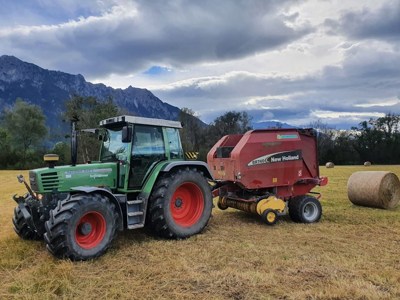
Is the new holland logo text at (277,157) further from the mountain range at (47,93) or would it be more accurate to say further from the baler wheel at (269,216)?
the mountain range at (47,93)

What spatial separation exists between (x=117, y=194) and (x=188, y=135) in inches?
2106

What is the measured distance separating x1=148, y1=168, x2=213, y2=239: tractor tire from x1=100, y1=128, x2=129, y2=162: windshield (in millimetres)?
839

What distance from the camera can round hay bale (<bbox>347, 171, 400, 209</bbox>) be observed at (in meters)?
11.0

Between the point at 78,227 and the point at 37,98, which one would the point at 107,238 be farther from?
the point at 37,98

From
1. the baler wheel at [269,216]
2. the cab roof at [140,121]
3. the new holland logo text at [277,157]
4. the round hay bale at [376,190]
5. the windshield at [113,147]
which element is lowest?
the baler wheel at [269,216]

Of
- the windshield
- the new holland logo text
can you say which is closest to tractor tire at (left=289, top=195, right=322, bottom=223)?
the new holland logo text

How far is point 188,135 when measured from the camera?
198 feet

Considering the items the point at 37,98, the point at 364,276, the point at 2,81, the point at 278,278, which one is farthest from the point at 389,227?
the point at 2,81

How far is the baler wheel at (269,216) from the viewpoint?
8633 millimetres

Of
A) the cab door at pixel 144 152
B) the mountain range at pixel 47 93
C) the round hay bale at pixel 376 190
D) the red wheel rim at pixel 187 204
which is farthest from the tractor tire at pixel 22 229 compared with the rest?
the mountain range at pixel 47 93

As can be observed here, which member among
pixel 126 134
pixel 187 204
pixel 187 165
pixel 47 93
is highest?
pixel 47 93

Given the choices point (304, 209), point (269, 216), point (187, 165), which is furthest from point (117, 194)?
point (304, 209)

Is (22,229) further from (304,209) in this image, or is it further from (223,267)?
(304,209)

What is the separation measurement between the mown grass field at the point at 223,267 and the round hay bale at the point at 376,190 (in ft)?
9.48
